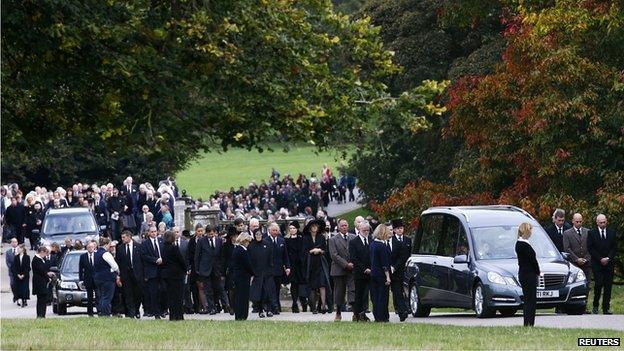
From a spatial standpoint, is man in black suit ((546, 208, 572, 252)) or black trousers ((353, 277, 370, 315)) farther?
man in black suit ((546, 208, 572, 252))

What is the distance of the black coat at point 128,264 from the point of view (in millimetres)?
30500

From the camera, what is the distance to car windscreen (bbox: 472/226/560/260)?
25.8m

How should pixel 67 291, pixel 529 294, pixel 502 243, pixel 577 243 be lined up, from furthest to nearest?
pixel 67 291 → pixel 577 243 → pixel 502 243 → pixel 529 294

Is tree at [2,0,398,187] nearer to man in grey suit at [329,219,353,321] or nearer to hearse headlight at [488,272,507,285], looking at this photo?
hearse headlight at [488,272,507,285]

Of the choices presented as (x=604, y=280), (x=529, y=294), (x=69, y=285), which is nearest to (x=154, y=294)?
(x=69, y=285)

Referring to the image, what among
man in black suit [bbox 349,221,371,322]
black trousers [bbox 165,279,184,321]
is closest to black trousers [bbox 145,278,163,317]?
black trousers [bbox 165,279,184,321]

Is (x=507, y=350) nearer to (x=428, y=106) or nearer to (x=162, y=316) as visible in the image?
(x=428, y=106)

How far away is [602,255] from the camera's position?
2625 centimetres

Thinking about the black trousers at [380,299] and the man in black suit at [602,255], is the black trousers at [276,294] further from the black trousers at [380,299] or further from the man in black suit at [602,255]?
the man in black suit at [602,255]

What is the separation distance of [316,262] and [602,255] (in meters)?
6.27

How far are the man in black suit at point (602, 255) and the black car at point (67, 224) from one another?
2202 cm

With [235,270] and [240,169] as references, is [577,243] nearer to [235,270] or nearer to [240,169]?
[235,270]

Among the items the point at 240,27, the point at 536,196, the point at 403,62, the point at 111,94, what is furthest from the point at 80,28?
the point at 403,62

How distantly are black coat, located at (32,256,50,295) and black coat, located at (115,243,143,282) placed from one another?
77.8 inches
